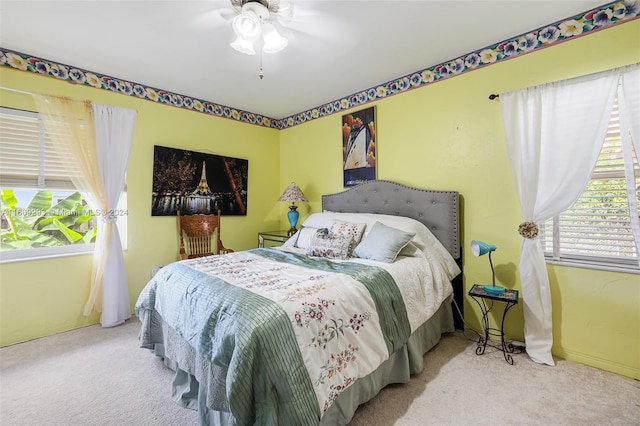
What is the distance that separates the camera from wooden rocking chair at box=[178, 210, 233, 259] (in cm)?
344

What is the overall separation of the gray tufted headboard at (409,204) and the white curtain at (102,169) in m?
2.36

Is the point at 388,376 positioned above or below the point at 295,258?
below

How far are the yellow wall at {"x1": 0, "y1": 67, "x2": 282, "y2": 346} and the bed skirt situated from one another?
4.24ft

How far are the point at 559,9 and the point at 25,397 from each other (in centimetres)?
441

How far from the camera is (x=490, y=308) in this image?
2453mm

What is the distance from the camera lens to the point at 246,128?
4086mm

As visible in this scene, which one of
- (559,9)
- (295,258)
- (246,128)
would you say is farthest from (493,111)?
(246,128)

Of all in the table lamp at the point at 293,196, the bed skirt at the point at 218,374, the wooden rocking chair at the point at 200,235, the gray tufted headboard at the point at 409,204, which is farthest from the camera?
the table lamp at the point at 293,196

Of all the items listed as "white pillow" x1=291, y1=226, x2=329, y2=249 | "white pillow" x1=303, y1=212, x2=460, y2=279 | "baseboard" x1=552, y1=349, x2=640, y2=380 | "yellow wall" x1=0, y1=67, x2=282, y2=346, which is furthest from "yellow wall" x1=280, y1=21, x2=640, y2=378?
"yellow wall" x1=0, y1=67, x2=282, y2=346

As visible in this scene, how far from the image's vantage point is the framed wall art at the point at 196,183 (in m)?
3.29

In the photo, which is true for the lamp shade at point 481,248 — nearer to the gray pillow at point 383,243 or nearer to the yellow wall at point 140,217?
the gray pillow at point 383,243

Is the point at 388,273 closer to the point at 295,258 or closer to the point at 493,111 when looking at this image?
the point at 295,258

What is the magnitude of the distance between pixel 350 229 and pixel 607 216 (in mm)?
1891

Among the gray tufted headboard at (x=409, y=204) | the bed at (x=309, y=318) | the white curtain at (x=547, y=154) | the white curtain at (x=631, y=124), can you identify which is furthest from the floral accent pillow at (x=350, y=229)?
the white curtain at (x=631, y=124)
